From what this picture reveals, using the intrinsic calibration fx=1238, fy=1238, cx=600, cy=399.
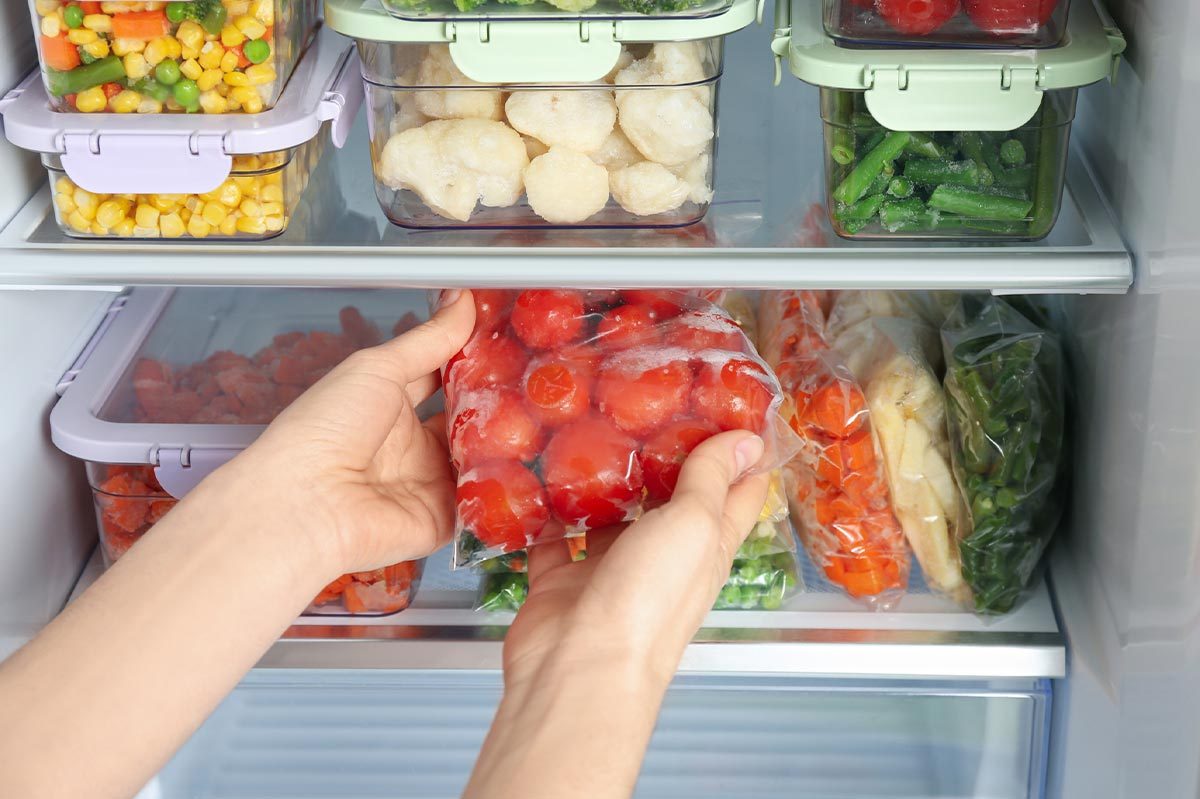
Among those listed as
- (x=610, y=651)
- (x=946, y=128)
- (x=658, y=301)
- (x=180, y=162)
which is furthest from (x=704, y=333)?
(x=180, y=162)

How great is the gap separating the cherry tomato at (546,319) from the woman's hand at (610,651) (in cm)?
23

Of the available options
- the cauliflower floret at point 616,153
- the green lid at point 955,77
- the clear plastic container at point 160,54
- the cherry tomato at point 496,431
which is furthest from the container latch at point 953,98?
the clear plastic container at point 160,54

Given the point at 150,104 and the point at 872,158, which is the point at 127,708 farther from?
the point at 872,158

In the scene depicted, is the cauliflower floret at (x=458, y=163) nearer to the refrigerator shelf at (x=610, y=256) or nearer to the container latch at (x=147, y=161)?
the refrigerator shelf at (x=610, y=256)

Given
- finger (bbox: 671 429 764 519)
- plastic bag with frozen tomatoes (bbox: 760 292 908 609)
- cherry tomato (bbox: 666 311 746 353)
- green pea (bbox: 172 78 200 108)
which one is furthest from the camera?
plastic bag with frozen tomatoes (bbox: 760 292 908 609)

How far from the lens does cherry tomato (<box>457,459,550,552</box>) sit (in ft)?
3.78

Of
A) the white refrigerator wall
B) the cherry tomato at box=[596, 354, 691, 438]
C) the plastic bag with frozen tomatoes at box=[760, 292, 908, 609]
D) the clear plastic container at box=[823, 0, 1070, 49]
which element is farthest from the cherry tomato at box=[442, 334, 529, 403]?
the white refrigerator wall

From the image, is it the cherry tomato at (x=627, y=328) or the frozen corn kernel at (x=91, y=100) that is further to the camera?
the cherry tomato at (x=627, y=328)

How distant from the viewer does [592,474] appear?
1132mm

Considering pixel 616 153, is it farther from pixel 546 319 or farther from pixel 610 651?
pixel 610 651

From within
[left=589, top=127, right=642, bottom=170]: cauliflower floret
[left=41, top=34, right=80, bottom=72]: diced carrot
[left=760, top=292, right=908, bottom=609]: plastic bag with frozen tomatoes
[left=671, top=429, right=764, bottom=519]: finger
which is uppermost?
[left=41, top=34, right=80, bottom=72]: diced carrot

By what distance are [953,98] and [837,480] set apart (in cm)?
45

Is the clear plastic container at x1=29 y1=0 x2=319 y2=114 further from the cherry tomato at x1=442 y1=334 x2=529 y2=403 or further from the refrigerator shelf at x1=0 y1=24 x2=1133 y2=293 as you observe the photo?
the cherry tomato at x1=442 y1=334 x2=529 y2=403

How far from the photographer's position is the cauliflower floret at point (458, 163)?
1125mm
